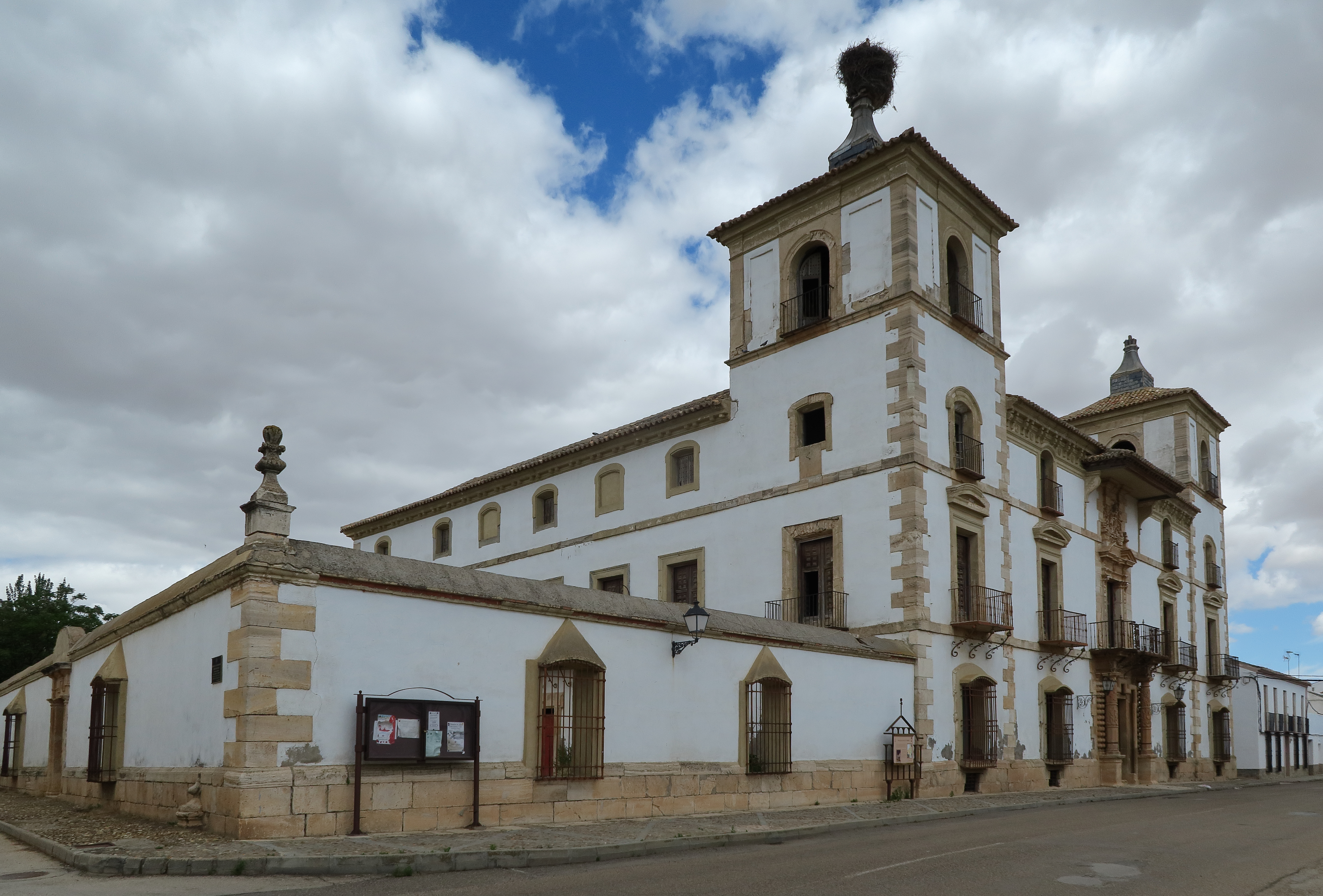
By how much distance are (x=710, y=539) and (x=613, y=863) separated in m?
15.9

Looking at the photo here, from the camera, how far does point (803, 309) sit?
27.0m

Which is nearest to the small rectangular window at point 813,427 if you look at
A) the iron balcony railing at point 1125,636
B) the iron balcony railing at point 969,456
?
the iron balcony railing at point 969,456

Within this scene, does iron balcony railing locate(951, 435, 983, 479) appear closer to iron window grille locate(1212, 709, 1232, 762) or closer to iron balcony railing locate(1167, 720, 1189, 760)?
iron balcony railing locate(1167, 720, 1189, 760)

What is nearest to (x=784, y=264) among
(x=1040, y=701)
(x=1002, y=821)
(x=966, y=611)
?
(x=966, y=611)

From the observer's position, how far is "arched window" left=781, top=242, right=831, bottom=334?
2661cm

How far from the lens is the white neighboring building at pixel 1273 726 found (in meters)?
42.5

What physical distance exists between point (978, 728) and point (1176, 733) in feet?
49.6

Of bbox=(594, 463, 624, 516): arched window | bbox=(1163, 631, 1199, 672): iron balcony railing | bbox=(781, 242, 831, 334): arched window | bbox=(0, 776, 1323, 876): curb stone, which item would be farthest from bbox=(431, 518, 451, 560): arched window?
bbox=(1163, 631, 1199, 672): iron balcony railing

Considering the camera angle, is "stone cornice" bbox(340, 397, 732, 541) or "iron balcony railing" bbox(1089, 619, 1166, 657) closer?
"stone cornice" bbox(340, 397, 732, 541)

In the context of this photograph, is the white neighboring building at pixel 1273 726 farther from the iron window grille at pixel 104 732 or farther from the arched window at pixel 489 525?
the iron window grille at pixel 104 732

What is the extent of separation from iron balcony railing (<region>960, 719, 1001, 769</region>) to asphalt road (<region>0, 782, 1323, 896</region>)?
7.24m

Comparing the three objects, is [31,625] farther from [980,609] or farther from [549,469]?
[980,609]

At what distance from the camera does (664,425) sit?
2920 cm

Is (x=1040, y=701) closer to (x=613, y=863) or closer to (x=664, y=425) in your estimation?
(x=664, y=425)
